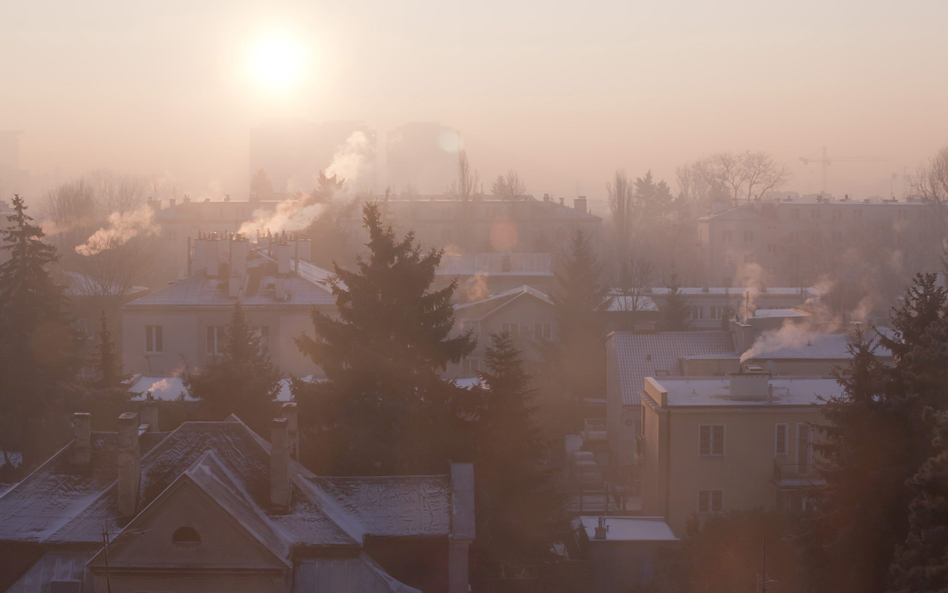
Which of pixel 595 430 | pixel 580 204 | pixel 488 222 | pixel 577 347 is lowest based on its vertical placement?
pixel 595 430

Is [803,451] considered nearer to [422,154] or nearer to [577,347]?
[577,347]

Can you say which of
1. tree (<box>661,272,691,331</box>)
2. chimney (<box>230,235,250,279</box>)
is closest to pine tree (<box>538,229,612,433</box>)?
tree (<box>661,272,691,331</box>)

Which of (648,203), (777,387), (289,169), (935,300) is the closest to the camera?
(935,300)

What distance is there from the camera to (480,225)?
73.1 metres

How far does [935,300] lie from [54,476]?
47.1 ft

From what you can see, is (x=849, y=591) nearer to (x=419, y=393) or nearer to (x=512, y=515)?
(x=512, y=515)

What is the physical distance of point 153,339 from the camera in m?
33.3

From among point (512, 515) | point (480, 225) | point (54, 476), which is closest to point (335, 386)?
point (512, 515)

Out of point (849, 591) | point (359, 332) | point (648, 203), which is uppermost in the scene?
point (648, 203)

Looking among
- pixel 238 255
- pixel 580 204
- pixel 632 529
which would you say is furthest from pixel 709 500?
pixel 580 204

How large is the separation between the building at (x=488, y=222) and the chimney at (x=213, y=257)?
34978 millimetres

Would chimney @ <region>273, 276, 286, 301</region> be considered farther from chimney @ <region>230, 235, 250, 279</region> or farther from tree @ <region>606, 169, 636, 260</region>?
tree @ <region>606, 169, 636, 260</region>

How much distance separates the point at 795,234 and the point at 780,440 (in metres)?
51.4

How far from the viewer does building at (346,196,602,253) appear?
71.2 meters
